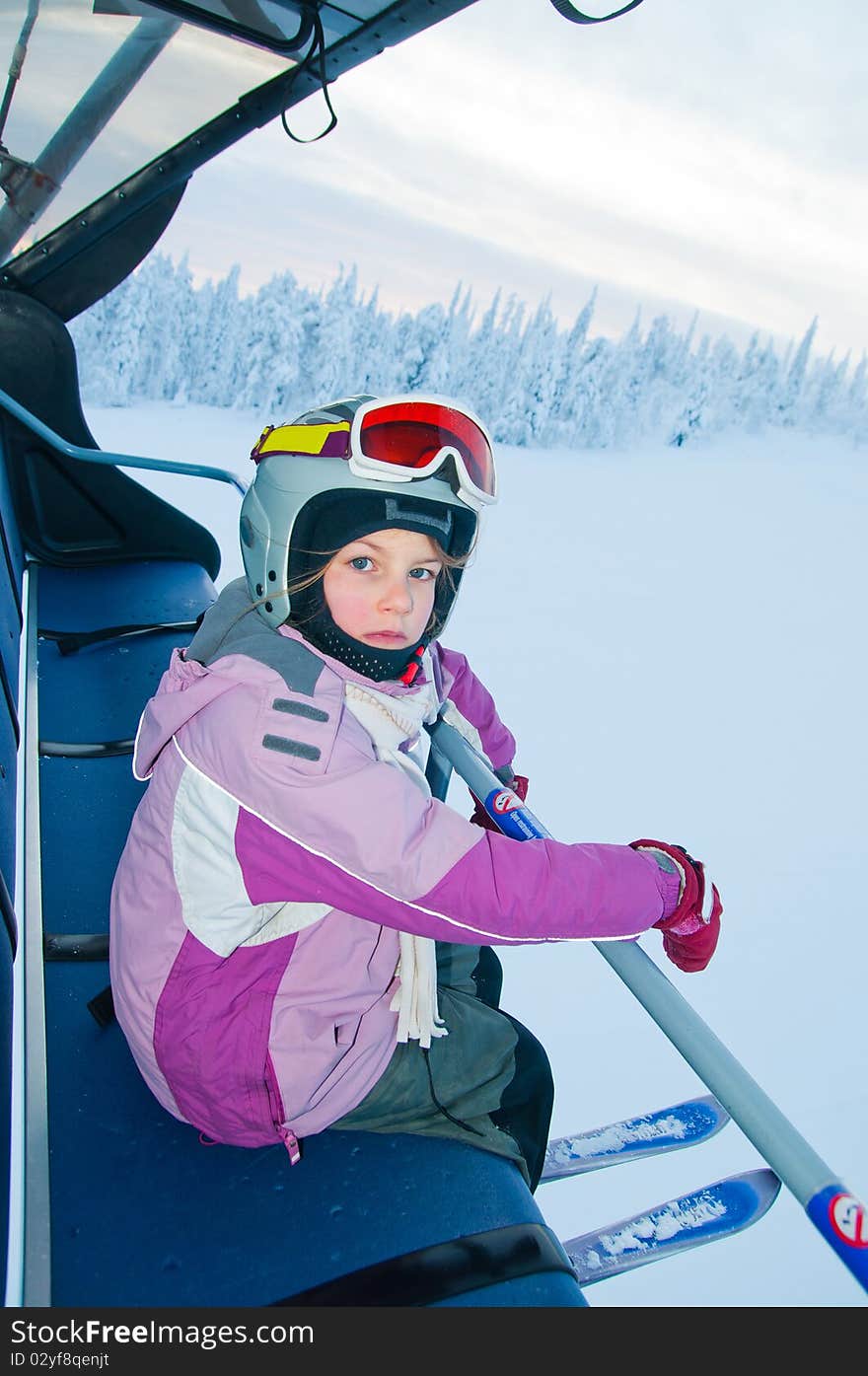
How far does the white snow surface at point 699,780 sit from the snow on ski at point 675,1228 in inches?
8.9

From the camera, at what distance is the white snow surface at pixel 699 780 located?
2514mm

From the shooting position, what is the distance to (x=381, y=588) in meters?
1.49

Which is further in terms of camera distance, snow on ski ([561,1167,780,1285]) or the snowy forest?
the snowy forest

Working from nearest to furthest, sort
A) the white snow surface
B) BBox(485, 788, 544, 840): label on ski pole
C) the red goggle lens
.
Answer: the red goggle lens
BBox(485, 788, 544, 840): label on ski pole
the white snow surface

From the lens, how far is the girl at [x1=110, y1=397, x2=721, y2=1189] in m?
1.19

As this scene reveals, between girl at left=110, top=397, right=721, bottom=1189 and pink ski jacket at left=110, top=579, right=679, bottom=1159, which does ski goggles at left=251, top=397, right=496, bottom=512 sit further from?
pink ski jacket at left=110, top=579, right=679, bottom=1159

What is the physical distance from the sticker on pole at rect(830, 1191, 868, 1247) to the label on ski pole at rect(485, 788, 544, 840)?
74cm

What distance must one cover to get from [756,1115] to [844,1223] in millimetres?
143

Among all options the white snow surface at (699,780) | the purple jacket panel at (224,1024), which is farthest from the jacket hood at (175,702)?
the white snow surface at (699,780)

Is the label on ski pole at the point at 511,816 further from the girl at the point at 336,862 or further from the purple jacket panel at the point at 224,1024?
the purple jacket panel at the point at 224,1024

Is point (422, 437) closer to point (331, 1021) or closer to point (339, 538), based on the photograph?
point (339, 538)

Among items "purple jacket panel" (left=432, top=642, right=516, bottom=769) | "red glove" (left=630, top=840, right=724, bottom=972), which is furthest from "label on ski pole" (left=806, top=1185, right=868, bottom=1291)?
"purple jacket panel" (left=432, top=642, right=516, bottom=769)

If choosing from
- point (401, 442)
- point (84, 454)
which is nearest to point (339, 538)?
point (401, 442)

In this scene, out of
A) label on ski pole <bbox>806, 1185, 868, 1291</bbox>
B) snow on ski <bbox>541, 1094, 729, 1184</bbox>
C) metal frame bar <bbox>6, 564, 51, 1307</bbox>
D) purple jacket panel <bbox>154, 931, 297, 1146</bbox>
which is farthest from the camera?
snow on ski <bbox>541, 1094, 729, 1184</bbox>
